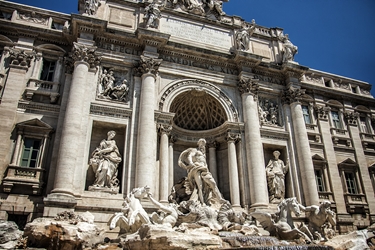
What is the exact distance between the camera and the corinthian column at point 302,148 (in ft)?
62.4

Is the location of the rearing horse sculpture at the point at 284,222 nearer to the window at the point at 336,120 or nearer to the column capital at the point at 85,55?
the window at the point at 336,120

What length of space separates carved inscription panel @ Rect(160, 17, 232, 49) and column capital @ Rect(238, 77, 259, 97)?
2.95m

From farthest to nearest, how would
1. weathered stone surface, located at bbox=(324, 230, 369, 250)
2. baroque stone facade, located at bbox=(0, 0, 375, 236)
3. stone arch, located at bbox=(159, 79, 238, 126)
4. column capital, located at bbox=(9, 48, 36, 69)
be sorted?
stone arch, located at bbox=(159, 79, 238, 126)
column capital, located at bbox=(9, 48, 36, 69)
baroque stone facade, located at bbox=(0, 0, 375, 236)
weathered stone surface, located at bbox=(324, 230, 369, 250)

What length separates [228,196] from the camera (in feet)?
62.1

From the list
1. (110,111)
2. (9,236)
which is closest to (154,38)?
(110,111)

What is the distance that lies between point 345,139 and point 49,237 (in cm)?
2110

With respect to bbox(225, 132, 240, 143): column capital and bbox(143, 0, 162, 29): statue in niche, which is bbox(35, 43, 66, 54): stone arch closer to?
bbox(143, 0, 162, 29): statue in niche

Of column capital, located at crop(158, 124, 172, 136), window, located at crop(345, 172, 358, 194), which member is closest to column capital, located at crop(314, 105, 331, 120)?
window, located at crop(345, 172, 358, 194)

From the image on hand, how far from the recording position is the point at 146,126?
664 inches

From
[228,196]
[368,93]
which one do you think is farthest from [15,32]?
[368,93]

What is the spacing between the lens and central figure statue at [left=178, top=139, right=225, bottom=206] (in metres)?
16.8

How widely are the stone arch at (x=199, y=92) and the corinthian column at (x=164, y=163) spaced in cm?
150

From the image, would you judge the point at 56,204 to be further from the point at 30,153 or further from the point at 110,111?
the point at 110,111

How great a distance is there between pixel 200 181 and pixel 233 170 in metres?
2.52
